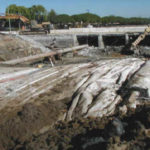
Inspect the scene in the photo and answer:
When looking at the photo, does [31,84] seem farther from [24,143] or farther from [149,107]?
[149,107]

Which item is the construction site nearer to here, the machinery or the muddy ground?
the muddy ground

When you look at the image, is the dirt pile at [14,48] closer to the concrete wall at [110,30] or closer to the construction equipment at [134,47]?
the construction equipment at [134,47]

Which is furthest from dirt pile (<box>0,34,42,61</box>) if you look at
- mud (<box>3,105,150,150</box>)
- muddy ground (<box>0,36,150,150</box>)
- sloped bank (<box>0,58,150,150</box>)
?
mud (<box>3,105,150,150</box>)

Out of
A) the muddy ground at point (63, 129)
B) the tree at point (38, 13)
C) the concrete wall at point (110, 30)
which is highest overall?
the tree at point (38, 13)

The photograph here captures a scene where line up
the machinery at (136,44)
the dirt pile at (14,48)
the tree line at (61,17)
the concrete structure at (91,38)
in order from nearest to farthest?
1. the dirt pile at (14,48)
2. the machinery at (136,44)
3. the concrete structure at (91,38)
4. the tree line at (61,17)

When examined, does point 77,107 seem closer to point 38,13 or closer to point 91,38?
point 91,38

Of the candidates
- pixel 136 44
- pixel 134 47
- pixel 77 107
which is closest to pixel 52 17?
pixel 136 44

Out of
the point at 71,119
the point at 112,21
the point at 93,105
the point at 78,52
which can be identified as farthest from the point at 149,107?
the point at 112,21

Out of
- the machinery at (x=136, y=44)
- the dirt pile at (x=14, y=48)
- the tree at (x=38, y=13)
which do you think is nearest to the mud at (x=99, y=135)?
the dirt pile at (x=14, y=48)

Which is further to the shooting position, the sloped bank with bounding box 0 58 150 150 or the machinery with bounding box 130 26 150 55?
the machinery with bounding box 130 26 150 55

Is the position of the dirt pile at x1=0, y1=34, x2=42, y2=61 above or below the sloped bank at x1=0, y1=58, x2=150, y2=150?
above

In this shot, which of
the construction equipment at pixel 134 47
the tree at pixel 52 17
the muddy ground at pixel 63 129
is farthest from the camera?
the tree at pixel 52 17

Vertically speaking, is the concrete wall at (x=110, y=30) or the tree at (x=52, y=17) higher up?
the tree at (x=52, y=17)

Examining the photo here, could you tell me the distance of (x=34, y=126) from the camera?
8.49 meters
